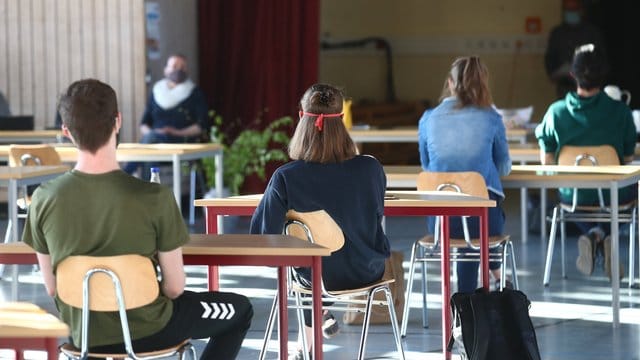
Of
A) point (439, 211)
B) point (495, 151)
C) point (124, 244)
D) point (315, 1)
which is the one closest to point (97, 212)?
point (124, 244)

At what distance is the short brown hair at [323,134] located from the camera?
4.70m

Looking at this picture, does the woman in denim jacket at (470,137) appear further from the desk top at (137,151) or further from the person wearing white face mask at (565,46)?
the person wearing white face mask at (565,46)

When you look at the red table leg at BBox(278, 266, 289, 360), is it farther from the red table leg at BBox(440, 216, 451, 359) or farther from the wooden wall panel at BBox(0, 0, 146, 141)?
the wooden wall panel at BBox(0, 0, 146, 141)

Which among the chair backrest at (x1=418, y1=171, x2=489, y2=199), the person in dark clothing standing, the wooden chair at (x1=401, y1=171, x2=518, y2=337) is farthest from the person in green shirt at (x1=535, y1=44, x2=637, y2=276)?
the person in dark clothing standing

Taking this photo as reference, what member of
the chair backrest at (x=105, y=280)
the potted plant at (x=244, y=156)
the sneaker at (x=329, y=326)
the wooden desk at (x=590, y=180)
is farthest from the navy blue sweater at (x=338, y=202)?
the potted plant at (x=244, y=156)

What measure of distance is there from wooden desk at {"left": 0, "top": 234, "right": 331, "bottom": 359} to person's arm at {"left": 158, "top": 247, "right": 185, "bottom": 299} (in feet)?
0.80

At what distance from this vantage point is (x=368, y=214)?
470cm

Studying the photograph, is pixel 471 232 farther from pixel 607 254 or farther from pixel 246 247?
pixel 246 247

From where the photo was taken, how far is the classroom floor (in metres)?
5.52

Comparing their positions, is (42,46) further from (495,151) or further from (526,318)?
(526,318)

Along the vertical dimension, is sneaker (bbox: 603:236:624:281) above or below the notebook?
below

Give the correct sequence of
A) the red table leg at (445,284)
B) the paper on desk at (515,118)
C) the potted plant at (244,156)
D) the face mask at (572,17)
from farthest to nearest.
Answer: the face mask at (572,17) < the potted plant at (244,156) < the paper on desk at (515,118) < the red table leg at (445,284)

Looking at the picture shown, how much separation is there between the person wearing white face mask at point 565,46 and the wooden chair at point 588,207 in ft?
17.6

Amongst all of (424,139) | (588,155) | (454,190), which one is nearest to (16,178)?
(424,139)
